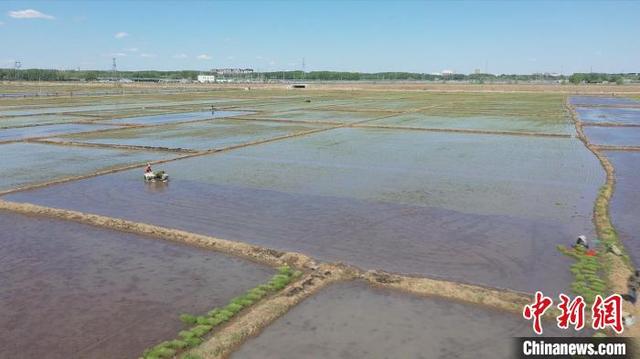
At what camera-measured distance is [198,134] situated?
3175 cm

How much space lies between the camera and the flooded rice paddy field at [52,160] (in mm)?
19094

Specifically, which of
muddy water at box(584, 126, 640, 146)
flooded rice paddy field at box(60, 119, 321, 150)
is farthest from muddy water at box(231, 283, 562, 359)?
muddy water at box(584, 126, 640, 146)

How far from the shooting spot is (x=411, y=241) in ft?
38.7

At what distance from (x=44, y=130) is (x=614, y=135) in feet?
123

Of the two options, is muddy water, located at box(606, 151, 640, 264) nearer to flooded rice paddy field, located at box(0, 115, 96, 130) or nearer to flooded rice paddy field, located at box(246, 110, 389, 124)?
flooded rice paddy field, located at box(246, 110, 389, 124)

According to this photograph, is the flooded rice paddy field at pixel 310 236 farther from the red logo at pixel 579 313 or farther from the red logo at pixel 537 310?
the red logo at pixel 579 313

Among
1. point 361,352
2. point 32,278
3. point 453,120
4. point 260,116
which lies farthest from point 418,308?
point 260,116

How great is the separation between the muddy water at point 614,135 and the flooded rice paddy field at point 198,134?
720 inches

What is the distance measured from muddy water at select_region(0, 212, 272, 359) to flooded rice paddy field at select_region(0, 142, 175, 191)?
6.88 m

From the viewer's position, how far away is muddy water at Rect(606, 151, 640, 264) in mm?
12016

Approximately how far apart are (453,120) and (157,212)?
31.6m

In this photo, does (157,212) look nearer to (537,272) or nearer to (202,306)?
(202,306)

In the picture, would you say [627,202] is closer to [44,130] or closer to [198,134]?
[198,134]

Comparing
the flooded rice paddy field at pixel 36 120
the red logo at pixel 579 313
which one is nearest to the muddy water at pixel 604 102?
the flooded rice paddy field at pixel 36 120
